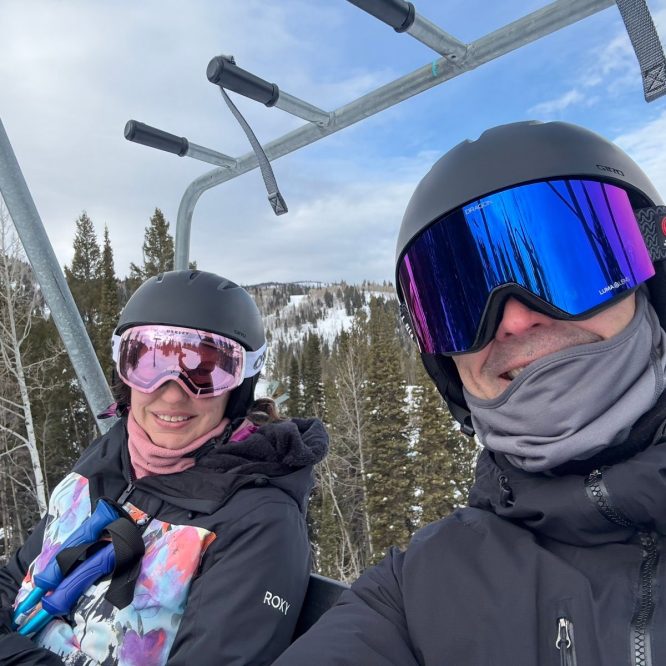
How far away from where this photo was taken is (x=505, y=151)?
1.34 metres

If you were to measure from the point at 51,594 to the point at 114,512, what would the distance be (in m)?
0.34

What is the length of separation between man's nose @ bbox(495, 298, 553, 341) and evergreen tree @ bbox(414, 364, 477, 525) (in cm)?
2305

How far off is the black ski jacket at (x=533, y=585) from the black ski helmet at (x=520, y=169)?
1.20ft

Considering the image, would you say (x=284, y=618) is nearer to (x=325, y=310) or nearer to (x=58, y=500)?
(x=58, y=500)

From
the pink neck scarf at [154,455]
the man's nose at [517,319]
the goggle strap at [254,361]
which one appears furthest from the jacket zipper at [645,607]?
the goggle strap at [254,361]

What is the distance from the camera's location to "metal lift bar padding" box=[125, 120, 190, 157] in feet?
7.48

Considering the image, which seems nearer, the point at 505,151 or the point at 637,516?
the point at 637,516

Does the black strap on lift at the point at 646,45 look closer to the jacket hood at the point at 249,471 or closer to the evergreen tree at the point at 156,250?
the jacket hood at the point at 249,471

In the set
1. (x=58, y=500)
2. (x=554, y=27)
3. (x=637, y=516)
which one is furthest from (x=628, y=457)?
(x=58, y=500)

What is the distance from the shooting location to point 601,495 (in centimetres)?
96

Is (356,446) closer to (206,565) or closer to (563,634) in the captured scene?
(206,565)

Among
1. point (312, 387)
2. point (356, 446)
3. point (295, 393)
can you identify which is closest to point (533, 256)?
point (356, 446)

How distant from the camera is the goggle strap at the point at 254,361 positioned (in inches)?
96.4

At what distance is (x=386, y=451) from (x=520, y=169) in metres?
25.3
